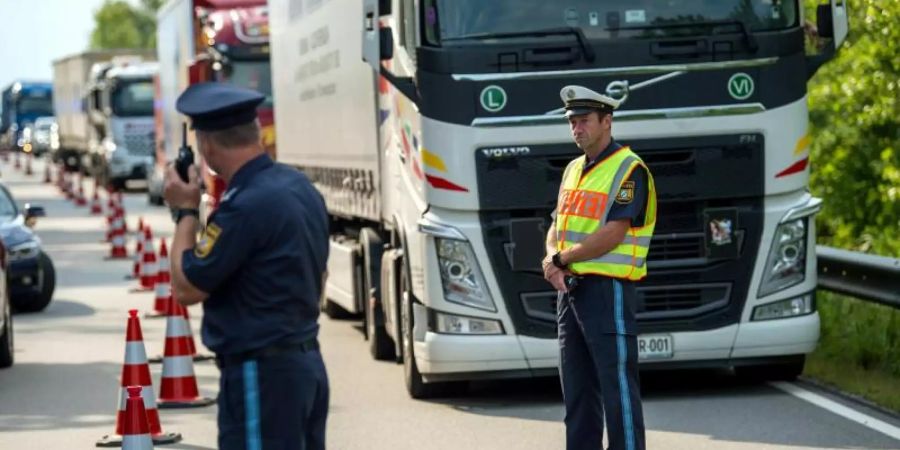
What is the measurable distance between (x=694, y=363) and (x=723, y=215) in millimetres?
873

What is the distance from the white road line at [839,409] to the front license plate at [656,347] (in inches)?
33.1

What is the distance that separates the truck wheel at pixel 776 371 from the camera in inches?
503

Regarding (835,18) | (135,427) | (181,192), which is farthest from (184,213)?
(835,18)

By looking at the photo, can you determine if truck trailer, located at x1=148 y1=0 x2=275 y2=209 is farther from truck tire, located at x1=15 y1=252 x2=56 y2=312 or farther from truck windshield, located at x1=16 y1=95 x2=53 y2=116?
truck windshield, located at x1=16 y1=95 x2=53 y2=116

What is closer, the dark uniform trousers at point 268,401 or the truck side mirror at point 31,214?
the dark uniform trousers at point 268,401

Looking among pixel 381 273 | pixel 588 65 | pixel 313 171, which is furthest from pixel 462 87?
pixel 313 171

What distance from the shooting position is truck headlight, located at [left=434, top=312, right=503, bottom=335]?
1220cm

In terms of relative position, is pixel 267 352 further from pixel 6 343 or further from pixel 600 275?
pixel 6 343

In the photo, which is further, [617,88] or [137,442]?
[617,88]

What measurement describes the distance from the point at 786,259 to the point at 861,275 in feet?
4.26

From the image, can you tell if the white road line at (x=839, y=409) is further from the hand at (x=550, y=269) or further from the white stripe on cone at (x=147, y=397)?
the white stripe on cone at (x=147, y=397)

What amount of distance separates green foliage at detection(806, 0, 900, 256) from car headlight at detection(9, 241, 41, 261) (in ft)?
24.3

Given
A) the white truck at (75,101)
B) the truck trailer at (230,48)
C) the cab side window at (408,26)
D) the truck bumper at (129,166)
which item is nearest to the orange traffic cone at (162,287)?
the truck trailer at (230,48)

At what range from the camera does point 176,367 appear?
508 inches
